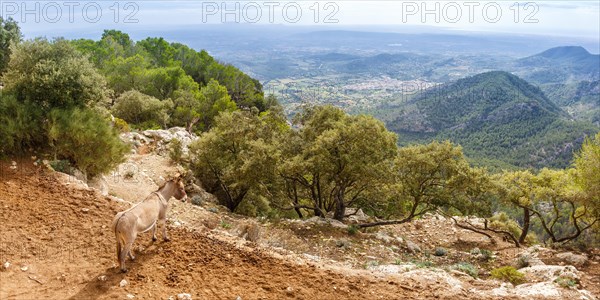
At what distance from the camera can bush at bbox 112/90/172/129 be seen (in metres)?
35.7

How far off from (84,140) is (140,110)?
953 inches

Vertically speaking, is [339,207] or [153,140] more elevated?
[153,140]


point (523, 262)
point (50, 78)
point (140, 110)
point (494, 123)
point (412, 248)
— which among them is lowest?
point (412, 248)

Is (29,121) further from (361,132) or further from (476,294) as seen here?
(476,294)

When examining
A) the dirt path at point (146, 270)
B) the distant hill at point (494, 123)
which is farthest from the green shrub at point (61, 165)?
the distant hill at point (494, 123)

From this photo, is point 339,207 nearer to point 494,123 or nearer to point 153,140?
point 153,140

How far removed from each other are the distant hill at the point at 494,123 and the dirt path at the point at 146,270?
104683 mm

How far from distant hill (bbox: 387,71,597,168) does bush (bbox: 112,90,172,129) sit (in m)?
91.8

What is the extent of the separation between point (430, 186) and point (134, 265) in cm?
1603

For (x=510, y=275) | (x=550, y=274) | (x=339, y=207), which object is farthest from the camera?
(x=339, y=207)

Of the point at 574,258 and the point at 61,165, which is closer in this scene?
the point at 61,165

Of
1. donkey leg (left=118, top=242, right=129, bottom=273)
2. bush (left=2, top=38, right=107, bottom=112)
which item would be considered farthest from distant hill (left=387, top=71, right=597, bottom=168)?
donkey leg (left=118, top=242, right=129, bottom=273)

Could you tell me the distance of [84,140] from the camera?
Result: 44.2ft

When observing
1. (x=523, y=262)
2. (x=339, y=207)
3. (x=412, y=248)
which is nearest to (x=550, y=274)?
(x=523, y=262)
